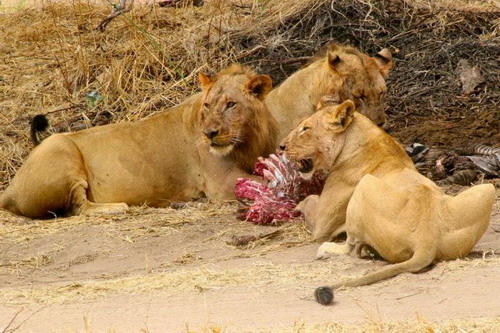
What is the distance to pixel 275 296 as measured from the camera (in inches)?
229

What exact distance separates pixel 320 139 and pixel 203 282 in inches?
59.0

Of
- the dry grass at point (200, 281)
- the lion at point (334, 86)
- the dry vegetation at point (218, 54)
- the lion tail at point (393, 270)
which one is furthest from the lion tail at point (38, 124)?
the lion tail at point (393, 270)

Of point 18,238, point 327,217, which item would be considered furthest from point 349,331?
point 18,238

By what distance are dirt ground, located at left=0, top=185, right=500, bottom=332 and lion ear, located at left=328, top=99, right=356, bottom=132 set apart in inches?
30.6

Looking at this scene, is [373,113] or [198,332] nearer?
[198,332]

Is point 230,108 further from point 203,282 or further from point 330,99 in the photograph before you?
point 203,282

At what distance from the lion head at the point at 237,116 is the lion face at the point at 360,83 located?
0.55 meters

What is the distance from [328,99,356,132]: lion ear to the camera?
7195 mm

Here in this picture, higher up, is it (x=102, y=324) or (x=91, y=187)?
(x=102, y=324)

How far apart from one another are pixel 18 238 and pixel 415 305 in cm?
371

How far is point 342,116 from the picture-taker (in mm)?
7215

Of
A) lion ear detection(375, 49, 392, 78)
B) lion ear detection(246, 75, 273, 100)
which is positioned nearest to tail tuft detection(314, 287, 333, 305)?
lion ear detection(246, 75, 273, 100)

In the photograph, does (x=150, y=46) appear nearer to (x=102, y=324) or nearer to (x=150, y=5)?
(x=150, y=5)

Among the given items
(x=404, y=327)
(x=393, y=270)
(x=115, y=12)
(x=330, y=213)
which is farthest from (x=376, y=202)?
(x=115, y=12)
